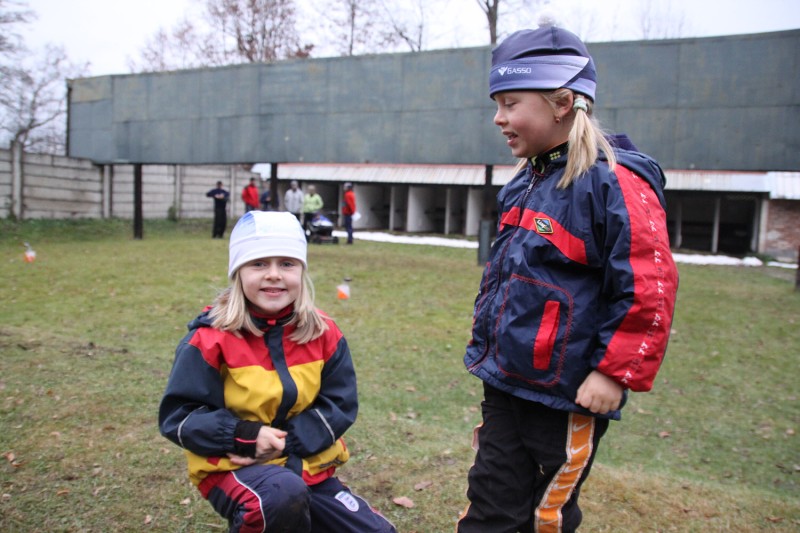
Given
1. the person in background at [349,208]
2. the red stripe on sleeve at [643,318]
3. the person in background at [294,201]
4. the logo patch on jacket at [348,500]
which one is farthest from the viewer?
the person in background at [294,201]

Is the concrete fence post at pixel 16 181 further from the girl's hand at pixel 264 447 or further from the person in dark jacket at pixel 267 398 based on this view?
the girl's hand at pixel 264 447

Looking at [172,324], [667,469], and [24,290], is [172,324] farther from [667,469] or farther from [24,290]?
[667,469]

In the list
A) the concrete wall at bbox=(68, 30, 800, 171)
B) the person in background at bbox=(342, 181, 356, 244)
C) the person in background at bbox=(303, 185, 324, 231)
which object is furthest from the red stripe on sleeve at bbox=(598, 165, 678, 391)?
the person in background at bbox=(303, 185, 324, 231)

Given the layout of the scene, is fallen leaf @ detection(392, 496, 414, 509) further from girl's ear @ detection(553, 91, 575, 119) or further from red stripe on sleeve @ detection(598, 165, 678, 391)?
girl's ear @ detection(553, 91, 575, 119)

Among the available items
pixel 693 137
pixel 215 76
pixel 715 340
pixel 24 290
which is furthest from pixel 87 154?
pixel 715 340

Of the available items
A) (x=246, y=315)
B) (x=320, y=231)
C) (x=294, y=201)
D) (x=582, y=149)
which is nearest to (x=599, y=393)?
(x=582, y=149)

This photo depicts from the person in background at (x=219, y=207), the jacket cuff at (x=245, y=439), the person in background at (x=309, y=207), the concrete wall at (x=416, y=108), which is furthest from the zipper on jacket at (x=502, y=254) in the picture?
the person in background at (x=219, y=207)

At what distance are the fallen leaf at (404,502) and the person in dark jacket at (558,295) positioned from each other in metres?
1.10

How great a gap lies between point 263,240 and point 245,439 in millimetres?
737

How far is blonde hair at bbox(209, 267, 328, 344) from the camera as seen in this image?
2.45m

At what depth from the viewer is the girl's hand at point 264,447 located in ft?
7.68

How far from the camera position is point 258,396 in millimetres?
2408

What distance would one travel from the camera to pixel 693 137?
516 inches

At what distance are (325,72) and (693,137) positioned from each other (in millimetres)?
8621
